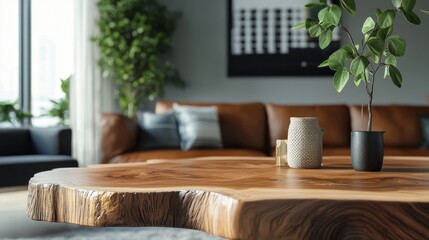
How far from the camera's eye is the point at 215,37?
18.3 feet

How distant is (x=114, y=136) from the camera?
12.8 ft

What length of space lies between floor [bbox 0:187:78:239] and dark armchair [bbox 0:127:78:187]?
0.65ft

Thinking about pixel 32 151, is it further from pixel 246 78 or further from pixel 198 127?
pixel 246 78

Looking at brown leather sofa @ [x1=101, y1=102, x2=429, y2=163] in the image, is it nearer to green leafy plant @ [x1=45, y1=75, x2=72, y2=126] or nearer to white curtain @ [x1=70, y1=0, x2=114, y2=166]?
white curtain @ [x1=70, y1=0, x2=114, y2=166]

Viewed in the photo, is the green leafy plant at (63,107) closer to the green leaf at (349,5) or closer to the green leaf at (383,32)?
the green leaf at (349,5)

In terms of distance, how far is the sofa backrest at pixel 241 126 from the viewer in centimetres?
430

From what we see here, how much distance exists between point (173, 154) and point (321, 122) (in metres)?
1.20

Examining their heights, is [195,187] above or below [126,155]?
above

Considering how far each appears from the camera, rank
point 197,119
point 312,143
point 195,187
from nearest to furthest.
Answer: point 195,187, point 312,143, point 197,119

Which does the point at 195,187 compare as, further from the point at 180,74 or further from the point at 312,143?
the point at 180,74

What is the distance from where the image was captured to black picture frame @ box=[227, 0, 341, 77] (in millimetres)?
5441

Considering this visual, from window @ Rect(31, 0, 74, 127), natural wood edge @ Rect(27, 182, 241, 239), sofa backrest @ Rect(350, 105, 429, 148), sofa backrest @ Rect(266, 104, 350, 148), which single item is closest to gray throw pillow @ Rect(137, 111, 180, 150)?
sofa backrest @ Rect(266, 104, 350, 148)

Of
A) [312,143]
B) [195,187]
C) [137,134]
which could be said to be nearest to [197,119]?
[137,134]

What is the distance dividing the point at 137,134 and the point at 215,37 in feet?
6.09
